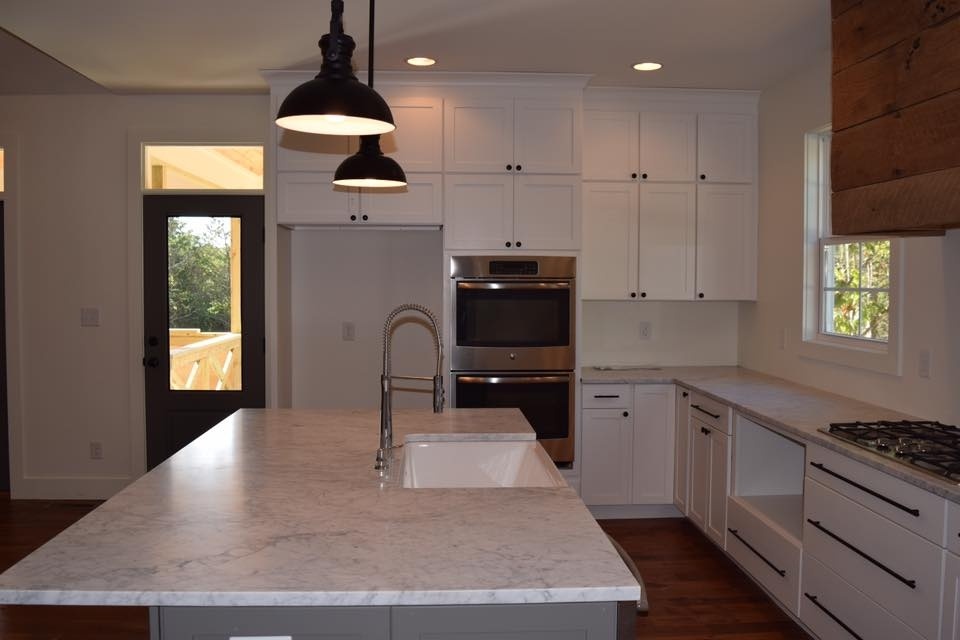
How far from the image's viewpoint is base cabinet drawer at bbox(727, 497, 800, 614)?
2930 mm

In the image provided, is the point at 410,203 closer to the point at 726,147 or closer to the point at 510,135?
the point at 510,135

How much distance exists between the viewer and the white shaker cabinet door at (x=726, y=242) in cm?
447

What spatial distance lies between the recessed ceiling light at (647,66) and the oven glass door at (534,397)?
1687 millimetres

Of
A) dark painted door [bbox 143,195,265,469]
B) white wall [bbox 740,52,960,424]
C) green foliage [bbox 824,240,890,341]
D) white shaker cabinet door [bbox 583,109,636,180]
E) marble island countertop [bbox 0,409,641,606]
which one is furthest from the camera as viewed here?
dark painted door [bbox 143,195,265,469]

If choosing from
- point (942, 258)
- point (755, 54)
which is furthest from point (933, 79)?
point (755, 54)

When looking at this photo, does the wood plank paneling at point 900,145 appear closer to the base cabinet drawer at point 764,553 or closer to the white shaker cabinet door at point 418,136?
the base cabinet drawer at point 764,553

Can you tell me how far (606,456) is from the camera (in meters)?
4.30

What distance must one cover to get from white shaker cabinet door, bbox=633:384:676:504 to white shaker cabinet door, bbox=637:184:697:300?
23.9 inches

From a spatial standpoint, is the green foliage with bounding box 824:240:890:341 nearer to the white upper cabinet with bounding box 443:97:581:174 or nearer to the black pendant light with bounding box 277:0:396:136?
the white upper cabinet with bounding box 443:97:581:174

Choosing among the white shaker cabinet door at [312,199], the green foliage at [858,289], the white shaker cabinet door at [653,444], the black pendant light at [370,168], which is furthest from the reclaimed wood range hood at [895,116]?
the white shaker cabinet door at [312,199]

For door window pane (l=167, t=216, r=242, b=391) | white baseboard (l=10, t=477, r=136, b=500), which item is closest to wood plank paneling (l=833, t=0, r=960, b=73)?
door window pane (l=167, t=216, r=242, b=391)

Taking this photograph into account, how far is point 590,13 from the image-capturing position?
316cm

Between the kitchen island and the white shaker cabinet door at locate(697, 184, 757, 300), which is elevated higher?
the white shaker cabinet door at locate(697, 184, 757, 300)

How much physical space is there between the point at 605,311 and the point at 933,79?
274 cm
